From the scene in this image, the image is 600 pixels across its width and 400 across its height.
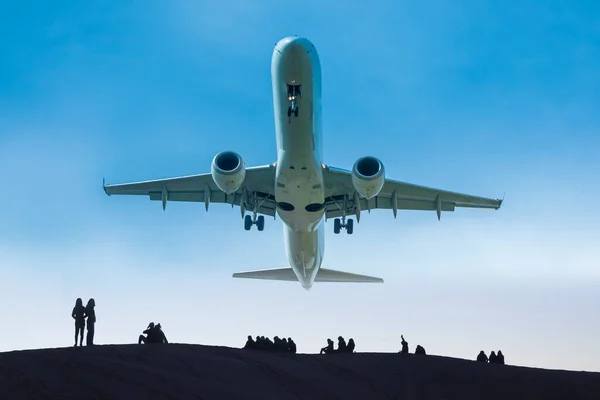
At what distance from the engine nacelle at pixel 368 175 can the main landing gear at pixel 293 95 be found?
351 cm

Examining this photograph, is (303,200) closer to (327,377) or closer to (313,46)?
(313,46)

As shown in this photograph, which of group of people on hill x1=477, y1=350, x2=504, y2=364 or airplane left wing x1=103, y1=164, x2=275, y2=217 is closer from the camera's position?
group of people on hill x1=477, y1=350, x2=504, y2=364

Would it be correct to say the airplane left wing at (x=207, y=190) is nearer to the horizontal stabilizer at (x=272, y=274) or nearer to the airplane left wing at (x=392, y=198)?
the airplane left wing at (x=392, y=198)

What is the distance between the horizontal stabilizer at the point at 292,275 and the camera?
3850cm

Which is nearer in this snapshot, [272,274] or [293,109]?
[293,109]

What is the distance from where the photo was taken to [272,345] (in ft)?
69.2

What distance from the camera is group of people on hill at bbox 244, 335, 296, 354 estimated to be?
68.9 feet

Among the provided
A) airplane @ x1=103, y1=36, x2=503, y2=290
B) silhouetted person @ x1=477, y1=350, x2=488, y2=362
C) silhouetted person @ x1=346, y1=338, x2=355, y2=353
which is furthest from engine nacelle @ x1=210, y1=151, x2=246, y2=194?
silhouetted person @ x1=477, y1=350, x2=488, y2=362

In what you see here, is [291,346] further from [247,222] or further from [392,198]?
[392,198]

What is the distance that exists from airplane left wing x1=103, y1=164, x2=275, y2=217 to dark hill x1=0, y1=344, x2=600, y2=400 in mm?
11427

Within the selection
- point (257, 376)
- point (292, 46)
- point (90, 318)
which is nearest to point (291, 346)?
point (257, 376)

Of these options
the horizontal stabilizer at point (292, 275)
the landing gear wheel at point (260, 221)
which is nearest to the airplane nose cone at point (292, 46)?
the landing gear wheel at point (260, 221)

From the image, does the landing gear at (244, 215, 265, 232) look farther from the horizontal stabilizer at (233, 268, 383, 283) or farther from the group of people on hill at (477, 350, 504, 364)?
the group of people on hill at (477, 350, 504, 364)

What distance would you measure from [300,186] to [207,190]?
650 centimetres
